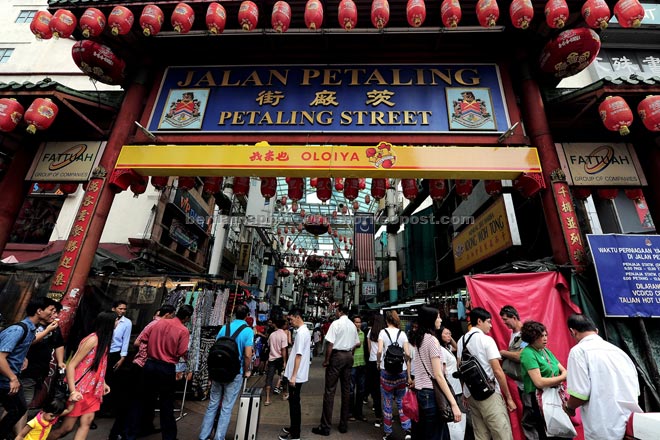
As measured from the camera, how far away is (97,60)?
252 inches

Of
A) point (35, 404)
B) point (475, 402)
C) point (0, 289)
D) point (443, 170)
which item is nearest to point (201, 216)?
point (0, 289)

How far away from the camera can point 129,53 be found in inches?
288

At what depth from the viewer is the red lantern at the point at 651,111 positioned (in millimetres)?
4898

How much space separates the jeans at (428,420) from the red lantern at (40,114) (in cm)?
834

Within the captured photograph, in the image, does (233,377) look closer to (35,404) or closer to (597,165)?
(35,404)

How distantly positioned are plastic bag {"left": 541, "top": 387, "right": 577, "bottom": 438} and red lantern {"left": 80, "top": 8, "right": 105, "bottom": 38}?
9.67 m

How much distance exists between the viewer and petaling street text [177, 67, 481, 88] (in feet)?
22.3

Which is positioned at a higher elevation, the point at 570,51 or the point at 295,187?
the point at 570,51

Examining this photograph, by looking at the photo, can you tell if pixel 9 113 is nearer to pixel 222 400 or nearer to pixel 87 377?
pixel 87 377

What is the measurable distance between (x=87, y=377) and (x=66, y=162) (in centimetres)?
580

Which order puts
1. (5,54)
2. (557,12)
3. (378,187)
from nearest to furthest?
(557,12)
(378,187)
(5,54)

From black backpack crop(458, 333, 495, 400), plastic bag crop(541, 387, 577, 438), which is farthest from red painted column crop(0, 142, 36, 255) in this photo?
plastic bag crop(541, 387, 577, 438)

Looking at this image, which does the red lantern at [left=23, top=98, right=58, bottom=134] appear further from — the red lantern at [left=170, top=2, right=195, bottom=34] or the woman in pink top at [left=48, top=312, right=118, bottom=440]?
the woman in pink top at [left=48, top=312, right=118, bottom=440]

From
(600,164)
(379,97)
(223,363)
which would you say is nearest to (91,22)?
(379,97)
